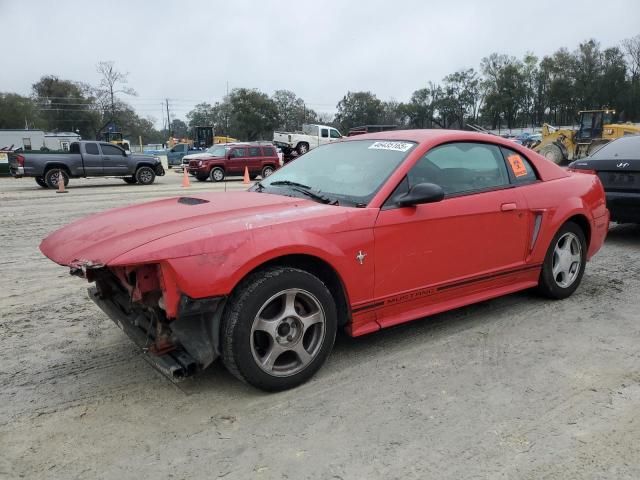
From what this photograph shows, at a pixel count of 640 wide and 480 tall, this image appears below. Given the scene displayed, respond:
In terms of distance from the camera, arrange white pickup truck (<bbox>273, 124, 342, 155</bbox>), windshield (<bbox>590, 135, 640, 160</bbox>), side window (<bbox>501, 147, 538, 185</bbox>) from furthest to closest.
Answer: white pickup truck (<bbox>273, 124, 342, 155</bbox>) < windshield (<bbox>590, 135, 640, 160</bbox>) < side window (<bbox>501, 147, 538, 185</bbox>)

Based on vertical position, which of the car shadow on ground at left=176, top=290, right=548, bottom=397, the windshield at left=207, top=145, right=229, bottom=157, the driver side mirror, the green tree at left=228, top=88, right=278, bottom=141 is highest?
the green tree at left=228, top=88, right=278, bottom=141

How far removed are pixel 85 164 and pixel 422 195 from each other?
1750 cm

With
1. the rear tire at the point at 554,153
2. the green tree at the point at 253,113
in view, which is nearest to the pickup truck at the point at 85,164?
the rear tire at the point at 554,153

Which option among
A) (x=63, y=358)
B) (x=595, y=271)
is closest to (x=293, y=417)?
(x=63, y=358)

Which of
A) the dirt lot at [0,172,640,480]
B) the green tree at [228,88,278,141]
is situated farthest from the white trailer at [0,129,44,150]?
the dirt lot at [0,172,640,480]

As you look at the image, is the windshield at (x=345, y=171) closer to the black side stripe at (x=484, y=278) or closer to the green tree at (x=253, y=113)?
the black side stripe at (x=484, y=278)

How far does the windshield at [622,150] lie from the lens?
6.83 metres

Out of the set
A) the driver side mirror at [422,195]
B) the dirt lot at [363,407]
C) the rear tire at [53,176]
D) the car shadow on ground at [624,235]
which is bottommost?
the dirt lot at [363,407]

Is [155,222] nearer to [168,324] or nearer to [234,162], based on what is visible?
[168,324]

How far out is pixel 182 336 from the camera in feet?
9.07

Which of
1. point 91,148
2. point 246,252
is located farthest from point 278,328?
point 91,148

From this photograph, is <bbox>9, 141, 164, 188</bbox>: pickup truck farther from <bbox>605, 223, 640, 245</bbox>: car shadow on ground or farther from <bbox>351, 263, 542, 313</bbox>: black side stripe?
<bbox>351, 263, 542, 313</bbox>: black side stripe

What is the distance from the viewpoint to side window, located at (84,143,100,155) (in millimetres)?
18172

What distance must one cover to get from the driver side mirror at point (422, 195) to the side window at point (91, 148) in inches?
691
